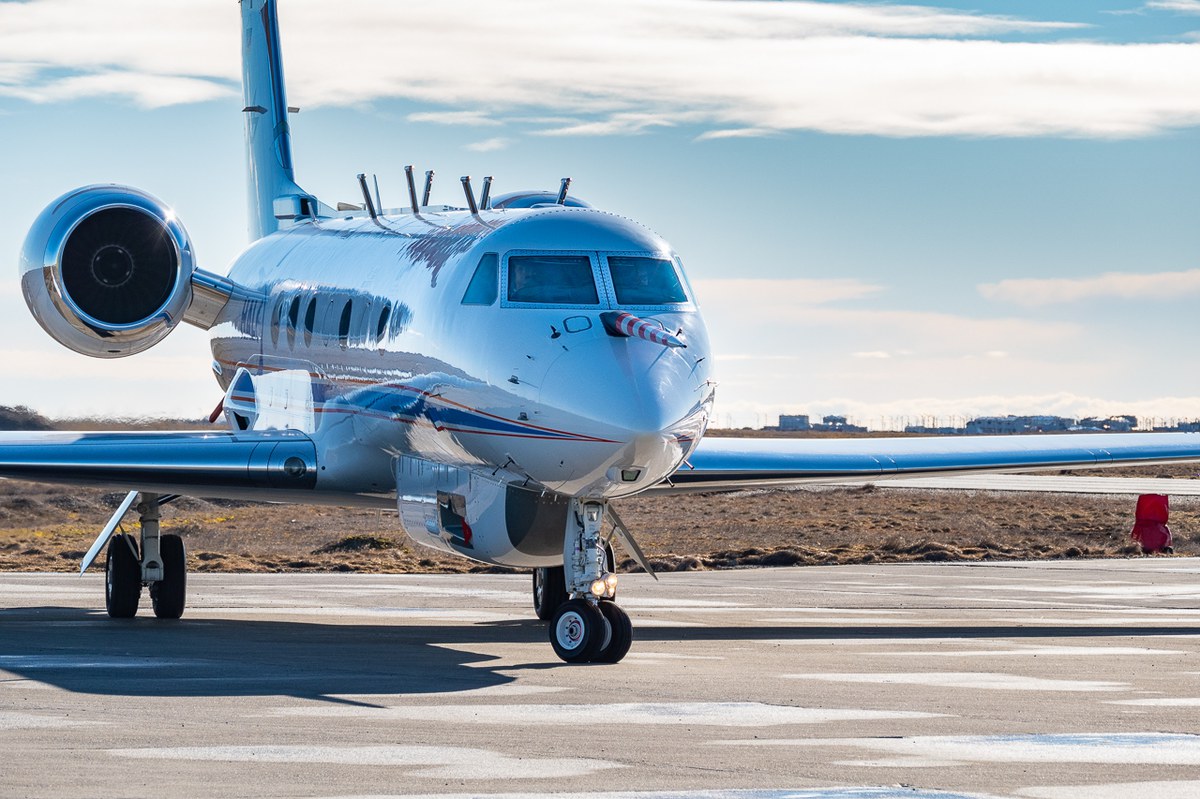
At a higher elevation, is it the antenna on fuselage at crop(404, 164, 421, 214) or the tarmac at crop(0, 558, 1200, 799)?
the antenna on fuselage at crop(404, 164, 421, 214)

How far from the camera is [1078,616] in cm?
2023

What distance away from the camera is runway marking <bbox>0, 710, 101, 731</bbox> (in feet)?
34.0

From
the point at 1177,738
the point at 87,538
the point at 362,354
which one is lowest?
the point at 87,538

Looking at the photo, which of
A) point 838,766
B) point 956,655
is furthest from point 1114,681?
point 838,766

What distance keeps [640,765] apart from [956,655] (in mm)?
6915

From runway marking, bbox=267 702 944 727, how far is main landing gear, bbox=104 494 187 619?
31.5 ft

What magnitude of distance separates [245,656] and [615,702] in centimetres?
432

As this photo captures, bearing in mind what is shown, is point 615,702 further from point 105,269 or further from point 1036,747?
point 105,269

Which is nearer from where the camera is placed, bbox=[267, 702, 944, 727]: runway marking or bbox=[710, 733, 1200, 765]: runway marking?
bbox=[710, 733, 1200, 765]: runway marking

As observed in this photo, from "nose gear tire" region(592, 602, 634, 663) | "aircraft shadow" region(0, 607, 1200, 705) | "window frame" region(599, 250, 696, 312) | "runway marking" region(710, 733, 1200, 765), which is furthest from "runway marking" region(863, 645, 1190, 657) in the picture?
"runway marking" region(710, 733, 1200, 765)

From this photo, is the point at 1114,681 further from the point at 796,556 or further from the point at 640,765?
the point at 796,556

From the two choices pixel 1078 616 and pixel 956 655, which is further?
pixel 1078 616

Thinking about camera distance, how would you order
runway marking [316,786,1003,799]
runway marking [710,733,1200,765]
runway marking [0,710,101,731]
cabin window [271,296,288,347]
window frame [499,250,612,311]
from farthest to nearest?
cabin window [271,296,288,347] < window frame [499,250,612,311] < runway marking [0,710,101,731] < runway marking [710,733,1200,765] < runway marking [316,786,1003,799]

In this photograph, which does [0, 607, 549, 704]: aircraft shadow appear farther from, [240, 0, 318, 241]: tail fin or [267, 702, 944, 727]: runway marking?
[240, 0, 318, 241]: tail fin
